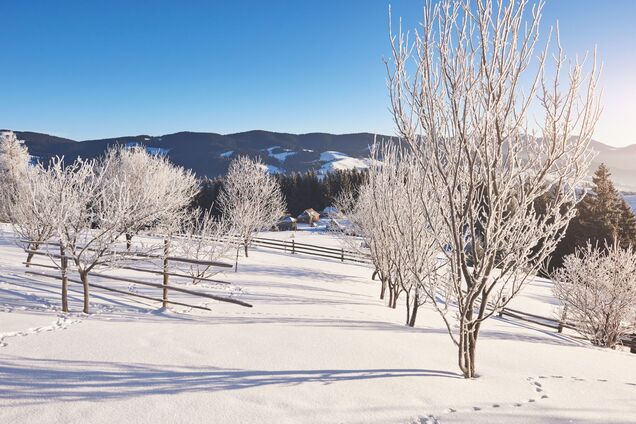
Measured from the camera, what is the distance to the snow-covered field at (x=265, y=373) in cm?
324

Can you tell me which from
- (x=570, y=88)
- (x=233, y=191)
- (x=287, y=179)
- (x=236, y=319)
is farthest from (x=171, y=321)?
(x=287, y=179)

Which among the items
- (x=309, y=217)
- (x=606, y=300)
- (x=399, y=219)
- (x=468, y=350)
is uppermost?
(x=399, y=219)

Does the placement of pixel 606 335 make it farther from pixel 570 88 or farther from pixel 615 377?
pixel 570 88

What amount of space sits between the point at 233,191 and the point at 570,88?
21.6m

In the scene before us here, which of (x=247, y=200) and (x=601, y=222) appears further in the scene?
(x=601, y=222)

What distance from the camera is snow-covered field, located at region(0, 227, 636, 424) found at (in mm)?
3244

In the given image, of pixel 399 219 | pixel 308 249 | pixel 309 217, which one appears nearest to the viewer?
pixel 399 219

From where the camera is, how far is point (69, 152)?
598 feet

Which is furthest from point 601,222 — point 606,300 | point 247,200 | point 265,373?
point 265,373

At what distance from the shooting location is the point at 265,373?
4.14m

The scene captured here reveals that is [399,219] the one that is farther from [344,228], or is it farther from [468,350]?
[344,228]

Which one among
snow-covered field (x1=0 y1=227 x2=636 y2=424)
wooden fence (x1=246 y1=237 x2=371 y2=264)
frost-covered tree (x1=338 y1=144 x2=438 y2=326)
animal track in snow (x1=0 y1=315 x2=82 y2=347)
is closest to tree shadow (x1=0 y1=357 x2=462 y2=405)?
snow-covered field (x1=0 y1=227 x2=636 y2=424)

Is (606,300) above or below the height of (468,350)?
below

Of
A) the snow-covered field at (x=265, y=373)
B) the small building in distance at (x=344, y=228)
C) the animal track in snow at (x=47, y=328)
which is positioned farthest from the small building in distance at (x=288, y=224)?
the animal track in snow at (x=47, y=328)
